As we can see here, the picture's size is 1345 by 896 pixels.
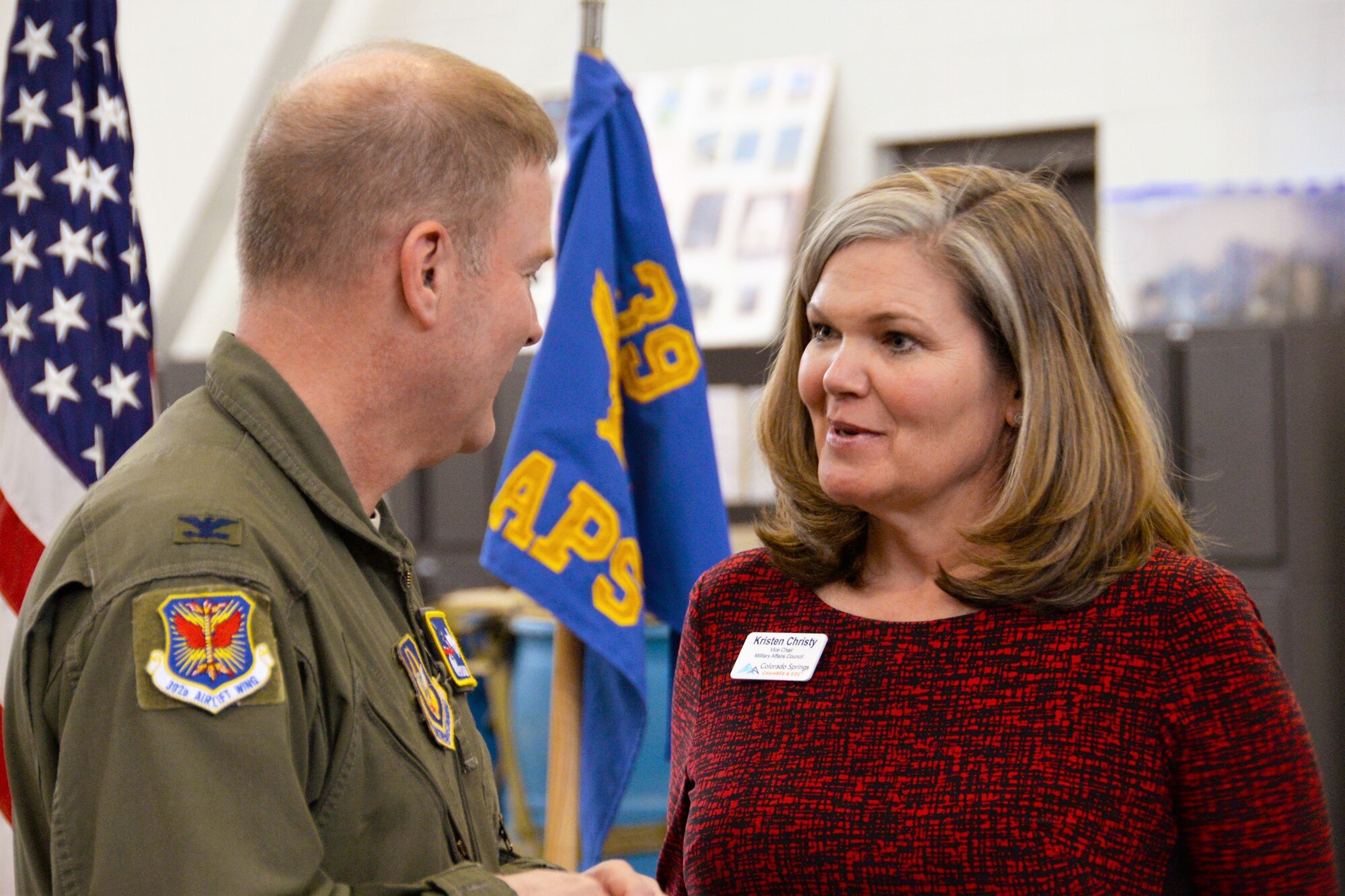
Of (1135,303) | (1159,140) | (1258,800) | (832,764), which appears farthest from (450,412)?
(1159,140)

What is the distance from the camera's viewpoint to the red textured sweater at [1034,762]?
1364mm

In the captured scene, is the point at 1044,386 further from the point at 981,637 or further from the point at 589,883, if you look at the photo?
the point at 589,883

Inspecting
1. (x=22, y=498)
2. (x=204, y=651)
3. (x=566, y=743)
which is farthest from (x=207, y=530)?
(x=566, y=743)

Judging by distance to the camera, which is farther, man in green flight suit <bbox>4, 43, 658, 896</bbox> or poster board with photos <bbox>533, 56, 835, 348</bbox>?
poster board with photos <bbox>533, 56, 835, 348</bbox>

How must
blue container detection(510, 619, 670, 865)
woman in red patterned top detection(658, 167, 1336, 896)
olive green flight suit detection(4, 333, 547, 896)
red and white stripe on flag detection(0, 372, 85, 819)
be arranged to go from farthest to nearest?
blue container detection(510, 619, 670, 865) → red and white stripe on flag detection(0, 372, 85, 819) → woman in red patterned top detection(658, 167, 1336, 896) → olive green flight suit detection(4, 333, 547, 896)

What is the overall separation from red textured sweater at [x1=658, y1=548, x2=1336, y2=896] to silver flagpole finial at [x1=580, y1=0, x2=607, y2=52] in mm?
1288

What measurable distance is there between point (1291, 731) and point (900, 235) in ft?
2.26

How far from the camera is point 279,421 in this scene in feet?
3.61

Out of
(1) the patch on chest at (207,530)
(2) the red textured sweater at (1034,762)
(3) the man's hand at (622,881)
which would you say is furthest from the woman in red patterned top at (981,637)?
(1) the patch on chest at (207,530)

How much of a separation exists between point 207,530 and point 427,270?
307 millimetres

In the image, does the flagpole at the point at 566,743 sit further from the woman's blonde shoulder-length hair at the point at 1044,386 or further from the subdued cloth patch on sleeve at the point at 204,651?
the subdued cloth patch on sleeve at the point at 204,651

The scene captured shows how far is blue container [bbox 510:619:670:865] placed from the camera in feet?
10.9

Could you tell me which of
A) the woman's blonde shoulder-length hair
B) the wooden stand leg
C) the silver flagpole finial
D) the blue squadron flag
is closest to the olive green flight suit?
the woman's blonde shoulder-length hair

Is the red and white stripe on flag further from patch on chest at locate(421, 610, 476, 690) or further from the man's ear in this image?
the man's ear
